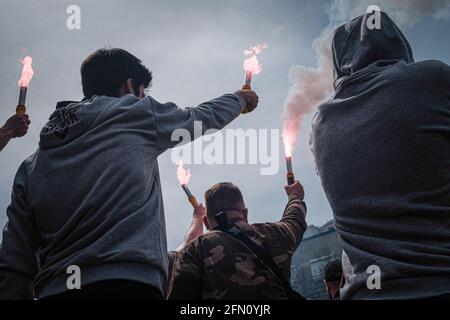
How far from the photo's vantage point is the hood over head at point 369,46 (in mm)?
2479

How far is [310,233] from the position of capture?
121 feet

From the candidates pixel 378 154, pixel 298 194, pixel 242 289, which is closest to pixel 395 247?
pixel 378 154

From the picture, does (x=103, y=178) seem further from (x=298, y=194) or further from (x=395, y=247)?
(x=298, y=194)

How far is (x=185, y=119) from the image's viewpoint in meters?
2.80

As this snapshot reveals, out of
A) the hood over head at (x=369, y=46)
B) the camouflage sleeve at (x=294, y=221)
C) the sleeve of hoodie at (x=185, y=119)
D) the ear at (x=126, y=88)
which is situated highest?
the ear at (x=126, y=88)

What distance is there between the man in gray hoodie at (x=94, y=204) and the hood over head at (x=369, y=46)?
97cm

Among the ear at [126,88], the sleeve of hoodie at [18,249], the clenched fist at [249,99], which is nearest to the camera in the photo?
the sleeve of hoodie at [18,249]

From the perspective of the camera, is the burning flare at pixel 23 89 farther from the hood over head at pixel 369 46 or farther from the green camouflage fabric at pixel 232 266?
the hood over head at pixel 369 46

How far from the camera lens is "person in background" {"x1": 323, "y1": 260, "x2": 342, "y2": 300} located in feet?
17.5

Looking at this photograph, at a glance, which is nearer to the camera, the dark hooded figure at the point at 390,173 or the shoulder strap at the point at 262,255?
the dark hooded figure at the point at 390,173

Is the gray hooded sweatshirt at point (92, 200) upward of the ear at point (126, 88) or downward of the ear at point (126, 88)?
downward

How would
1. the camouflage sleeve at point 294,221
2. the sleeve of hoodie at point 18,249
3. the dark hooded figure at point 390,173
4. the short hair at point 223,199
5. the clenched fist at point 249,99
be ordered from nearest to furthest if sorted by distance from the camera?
the dark hooded figure at point 390,173
the sleeve of hoodie at point 18,249
the clenched fist at point 249,99
the camouflage sleeve at point 294,221
the short hair at point 223,199

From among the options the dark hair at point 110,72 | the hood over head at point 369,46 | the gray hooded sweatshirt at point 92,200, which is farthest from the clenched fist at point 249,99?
the hood over head at point 369,46

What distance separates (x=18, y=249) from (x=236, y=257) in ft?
5.84
